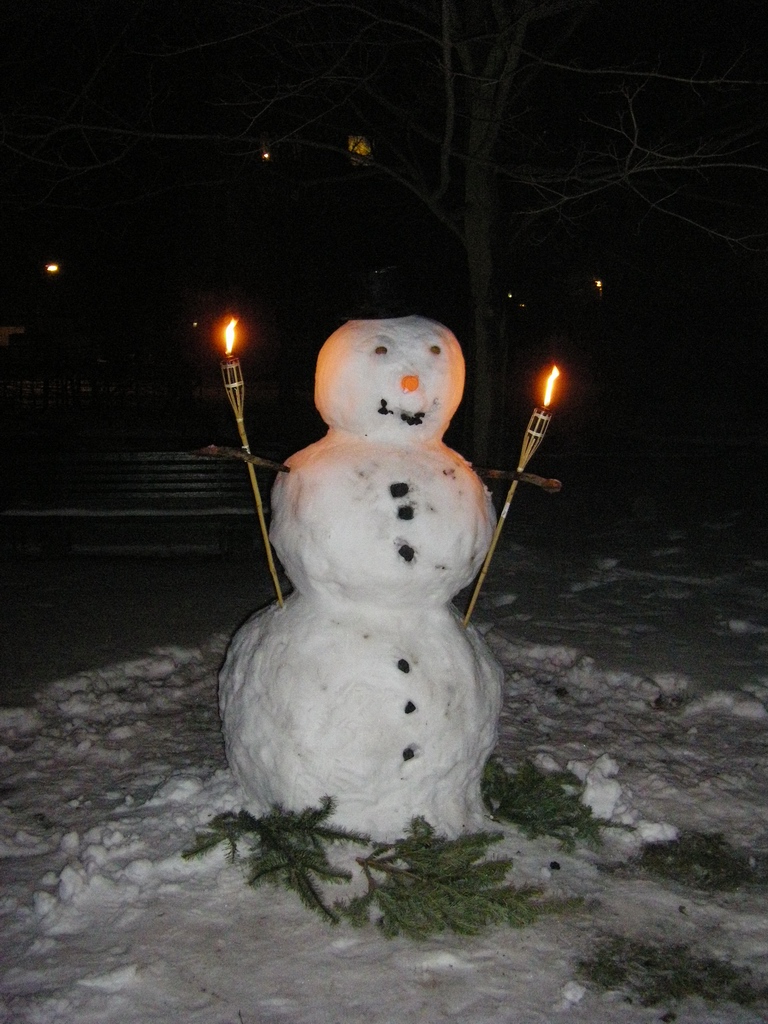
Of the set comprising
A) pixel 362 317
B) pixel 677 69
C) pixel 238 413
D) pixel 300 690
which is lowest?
pixel 300 690

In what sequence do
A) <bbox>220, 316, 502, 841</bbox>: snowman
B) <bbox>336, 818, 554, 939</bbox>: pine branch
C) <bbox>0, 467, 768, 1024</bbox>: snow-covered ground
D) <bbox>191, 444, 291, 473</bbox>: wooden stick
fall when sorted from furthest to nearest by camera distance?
<bbox>220, 316, 502, 841</bbox>: snowman, <bbox>191, 444, 291, 473</bbox>: wooden stick, <bbox>336, 818, 554, 939</bbox>: pine branch, <bbox>0, 467, 768, 1024</bbox>: snow-covered ground

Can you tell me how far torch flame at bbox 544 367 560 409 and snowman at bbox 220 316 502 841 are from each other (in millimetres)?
333

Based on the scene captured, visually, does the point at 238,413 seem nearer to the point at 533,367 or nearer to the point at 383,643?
the point at 383,643

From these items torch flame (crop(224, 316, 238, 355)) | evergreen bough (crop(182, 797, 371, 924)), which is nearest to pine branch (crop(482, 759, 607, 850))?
evergreen bough (crop(182, 797, 371, 924))

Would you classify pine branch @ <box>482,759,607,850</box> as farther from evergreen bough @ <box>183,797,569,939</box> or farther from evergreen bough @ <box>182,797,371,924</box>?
evergreen bough @ <box>182,797,371,924</box>

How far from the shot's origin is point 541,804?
12.9 feet

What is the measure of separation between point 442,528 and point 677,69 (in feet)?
26.8

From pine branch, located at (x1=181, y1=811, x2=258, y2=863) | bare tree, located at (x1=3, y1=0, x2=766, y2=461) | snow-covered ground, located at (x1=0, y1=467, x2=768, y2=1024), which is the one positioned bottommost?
snow-covered ground, located at (x1=0, y1=467, x2=768, y2=1024)

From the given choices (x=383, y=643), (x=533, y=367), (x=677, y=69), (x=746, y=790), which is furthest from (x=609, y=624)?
(x=533, y=367)

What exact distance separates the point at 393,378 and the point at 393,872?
1.72 metres

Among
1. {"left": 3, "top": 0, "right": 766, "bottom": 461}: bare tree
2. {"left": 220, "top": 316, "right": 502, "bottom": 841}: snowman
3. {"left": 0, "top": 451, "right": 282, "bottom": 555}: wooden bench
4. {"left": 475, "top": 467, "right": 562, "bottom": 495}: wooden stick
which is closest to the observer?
{"left": 220, "top": 316, "right": 502, "bottom": 841}: snowman

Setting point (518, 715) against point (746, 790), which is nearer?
point (746, 790)

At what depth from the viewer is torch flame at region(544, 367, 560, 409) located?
3.72 m

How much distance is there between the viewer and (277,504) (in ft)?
12.1
